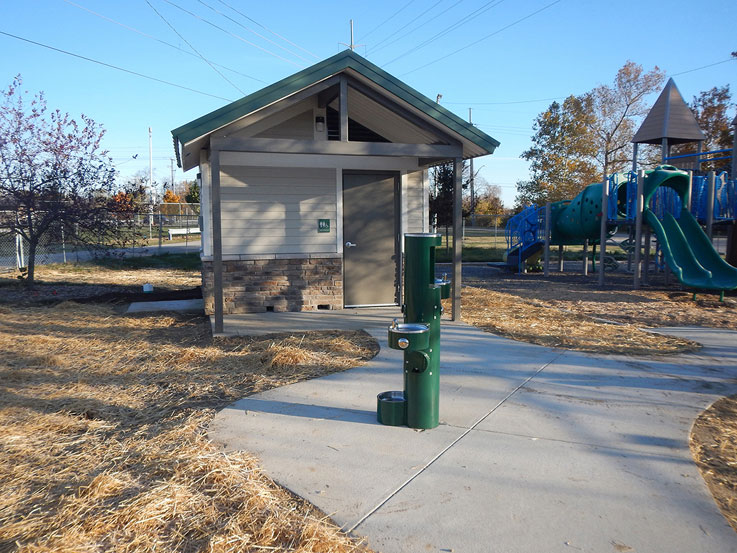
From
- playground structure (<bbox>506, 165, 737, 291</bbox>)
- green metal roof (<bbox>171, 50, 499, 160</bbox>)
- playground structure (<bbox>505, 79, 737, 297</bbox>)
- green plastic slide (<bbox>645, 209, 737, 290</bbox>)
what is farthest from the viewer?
playground structure (<bbox>505, 79, 737, 297</bbox>)

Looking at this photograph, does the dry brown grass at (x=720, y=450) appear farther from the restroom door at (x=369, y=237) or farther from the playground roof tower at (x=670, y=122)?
the playground roof tower at (x=670, y=122)

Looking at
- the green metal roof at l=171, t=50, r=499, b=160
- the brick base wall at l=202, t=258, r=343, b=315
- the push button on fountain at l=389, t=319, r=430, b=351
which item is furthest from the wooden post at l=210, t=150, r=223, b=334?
the push button on fountain at l=389, t=319, r=430, b=351

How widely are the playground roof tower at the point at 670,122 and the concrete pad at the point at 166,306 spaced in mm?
16049

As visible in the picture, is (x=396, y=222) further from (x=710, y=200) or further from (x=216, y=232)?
(x=710, y=200)

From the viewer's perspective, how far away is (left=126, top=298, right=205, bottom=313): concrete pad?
1010 cm

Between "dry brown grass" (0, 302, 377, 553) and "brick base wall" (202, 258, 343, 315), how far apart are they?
1634 mm

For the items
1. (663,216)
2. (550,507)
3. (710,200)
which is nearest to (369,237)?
(550,507)

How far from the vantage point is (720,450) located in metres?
4.02

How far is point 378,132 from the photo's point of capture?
988cm

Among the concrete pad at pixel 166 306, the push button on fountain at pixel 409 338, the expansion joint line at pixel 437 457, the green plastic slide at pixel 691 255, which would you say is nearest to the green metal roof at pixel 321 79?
the concrete pad at pixel 166 306

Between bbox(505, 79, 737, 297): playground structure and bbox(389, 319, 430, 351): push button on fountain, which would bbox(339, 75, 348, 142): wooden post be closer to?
bbox(389, 319, 430, 351): push button on fountain

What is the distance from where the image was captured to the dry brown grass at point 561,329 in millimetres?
7250

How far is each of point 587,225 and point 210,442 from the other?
48.0 ft

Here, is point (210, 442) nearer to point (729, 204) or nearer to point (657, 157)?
point (729, 204)
